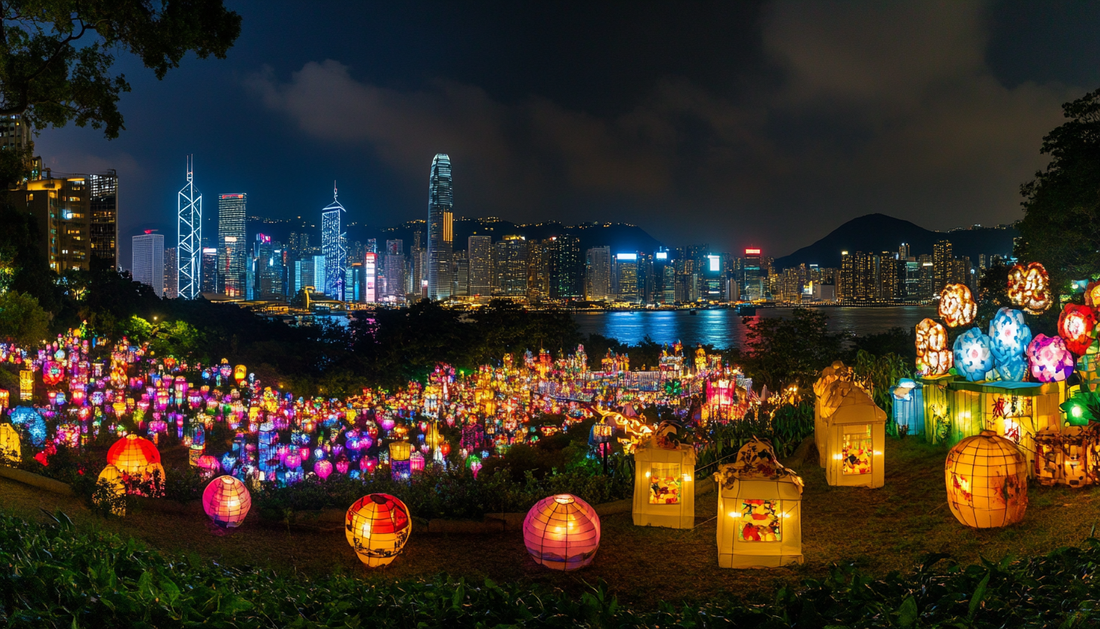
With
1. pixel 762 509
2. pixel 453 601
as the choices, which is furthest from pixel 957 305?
pixel 453 601

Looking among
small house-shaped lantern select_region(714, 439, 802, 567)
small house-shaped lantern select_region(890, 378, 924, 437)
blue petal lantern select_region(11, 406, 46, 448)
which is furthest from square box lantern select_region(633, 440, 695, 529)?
blue petal lantern select_region(11, 406, 46, 448)

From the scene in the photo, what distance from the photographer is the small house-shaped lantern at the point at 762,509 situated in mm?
5691

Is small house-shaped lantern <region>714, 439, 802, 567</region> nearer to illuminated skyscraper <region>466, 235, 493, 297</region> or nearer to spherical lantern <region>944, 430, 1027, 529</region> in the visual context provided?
spherical lantern <region>944, 430, 1027, 529</region>

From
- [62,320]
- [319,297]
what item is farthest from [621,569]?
[319,297]

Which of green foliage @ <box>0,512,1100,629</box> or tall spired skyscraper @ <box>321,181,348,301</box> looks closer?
green foliage @ <box>0,512,1100,629</box>

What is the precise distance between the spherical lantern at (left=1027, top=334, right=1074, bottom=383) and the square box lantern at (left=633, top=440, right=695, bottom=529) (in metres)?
4.25

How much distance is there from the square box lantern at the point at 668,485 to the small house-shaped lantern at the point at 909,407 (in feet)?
15.1

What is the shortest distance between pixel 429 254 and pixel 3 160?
347 ft

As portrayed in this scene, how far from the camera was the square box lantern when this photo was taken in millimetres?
6945

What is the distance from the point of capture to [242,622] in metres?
3.31

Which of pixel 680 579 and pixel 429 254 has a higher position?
pixel 429 254

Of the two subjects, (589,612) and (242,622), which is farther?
(589,612)

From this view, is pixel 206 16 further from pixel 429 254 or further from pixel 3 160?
pixel 429 254

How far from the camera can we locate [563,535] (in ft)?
18.8
